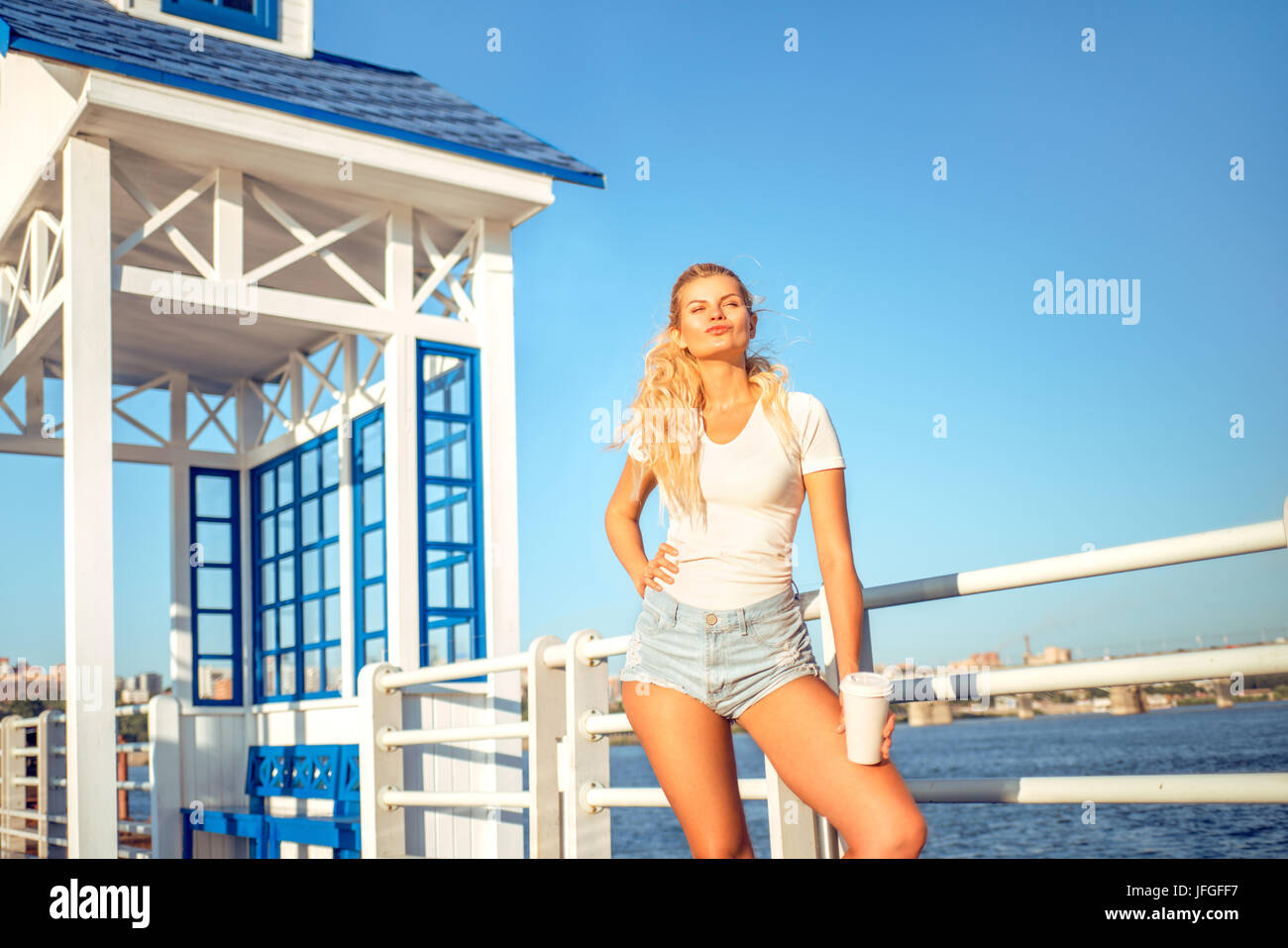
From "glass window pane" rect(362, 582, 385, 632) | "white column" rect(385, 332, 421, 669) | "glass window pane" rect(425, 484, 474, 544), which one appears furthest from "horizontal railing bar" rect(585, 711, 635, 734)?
→ "glass window pane" rect(362, 582, 385, 632)

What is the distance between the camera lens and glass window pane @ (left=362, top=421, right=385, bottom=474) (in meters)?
8.08

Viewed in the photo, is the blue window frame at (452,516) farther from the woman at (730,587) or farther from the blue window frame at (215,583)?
the woman at (730,587)

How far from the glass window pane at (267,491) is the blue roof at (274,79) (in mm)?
3393

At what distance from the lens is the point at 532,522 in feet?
23.7

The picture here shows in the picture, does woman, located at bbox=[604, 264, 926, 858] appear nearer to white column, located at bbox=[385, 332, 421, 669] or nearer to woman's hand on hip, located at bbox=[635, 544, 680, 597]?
woman's hand on hip, located at bbox=[635, 544, 680, 597]

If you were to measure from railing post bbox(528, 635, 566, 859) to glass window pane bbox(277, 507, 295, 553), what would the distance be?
577cm

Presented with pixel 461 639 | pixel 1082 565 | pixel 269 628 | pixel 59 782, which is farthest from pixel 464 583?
pixel 59 782

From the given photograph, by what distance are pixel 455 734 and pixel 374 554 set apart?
3.68 metres

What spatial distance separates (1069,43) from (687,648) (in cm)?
8367

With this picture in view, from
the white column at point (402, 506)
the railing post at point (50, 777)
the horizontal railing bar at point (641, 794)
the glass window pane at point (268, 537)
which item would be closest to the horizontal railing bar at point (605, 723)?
the horizontal railing bar at point (641, 794)

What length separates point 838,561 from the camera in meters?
2.28

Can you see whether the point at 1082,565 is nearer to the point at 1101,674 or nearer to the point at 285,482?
the point at 1101,674

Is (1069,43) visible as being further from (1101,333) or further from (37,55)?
(37,55)
